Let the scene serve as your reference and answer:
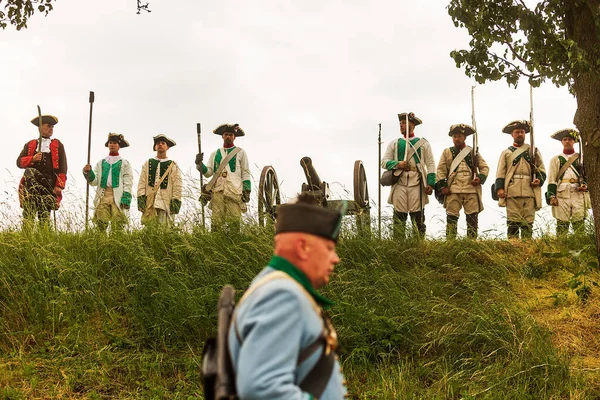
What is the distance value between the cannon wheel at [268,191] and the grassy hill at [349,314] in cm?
204

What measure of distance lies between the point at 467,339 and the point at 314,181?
4485mm

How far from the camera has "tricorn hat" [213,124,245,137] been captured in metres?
12.9

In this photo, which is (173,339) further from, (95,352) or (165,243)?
(165,243)

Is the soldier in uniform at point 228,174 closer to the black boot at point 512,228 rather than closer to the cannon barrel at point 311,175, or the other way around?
the cannon barrel at point 311,175

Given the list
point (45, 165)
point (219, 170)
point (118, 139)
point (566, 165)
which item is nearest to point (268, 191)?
point (219, 170)

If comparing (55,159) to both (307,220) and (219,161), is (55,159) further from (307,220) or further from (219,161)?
(307,220)

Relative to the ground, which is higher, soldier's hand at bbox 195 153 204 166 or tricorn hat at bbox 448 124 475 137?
tricorn hat at bbox 448 124 475 137

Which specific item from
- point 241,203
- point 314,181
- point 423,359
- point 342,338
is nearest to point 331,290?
point 342,338

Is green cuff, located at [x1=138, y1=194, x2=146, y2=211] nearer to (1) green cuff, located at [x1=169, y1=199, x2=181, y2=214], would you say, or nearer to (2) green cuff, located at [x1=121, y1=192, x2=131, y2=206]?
(2) green cuff, located at [x1=121, y1=192, x2=131, y2=206]

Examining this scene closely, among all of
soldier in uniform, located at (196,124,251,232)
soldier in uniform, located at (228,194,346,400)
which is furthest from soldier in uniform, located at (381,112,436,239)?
soldier in uniform, located at (228,194,346,400)

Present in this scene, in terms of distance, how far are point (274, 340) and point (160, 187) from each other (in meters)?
10.5

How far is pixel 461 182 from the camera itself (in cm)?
1223

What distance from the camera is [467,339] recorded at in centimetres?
800

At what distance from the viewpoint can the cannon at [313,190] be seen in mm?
11516
